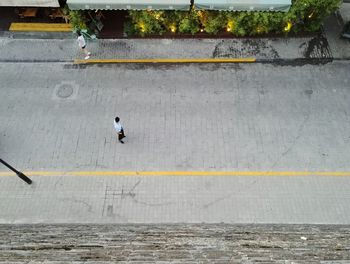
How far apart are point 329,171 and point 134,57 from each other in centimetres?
897

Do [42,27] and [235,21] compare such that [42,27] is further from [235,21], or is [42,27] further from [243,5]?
[243,5]

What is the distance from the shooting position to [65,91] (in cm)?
1795

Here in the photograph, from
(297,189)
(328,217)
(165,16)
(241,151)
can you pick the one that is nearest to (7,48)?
(165,16)

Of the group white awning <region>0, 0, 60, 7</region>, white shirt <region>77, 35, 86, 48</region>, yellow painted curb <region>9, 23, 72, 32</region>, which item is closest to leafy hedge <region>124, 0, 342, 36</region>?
white shirt <region>77, 35, 86, 48</region>

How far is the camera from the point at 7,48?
19406 mm

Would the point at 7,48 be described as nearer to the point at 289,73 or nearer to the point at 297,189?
the point at 289,73

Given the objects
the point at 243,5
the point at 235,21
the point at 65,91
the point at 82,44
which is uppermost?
the point at 235,21

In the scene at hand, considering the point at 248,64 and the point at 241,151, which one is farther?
the point at 248,64

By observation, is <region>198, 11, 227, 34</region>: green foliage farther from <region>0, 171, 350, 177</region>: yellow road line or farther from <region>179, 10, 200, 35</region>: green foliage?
<region>0, 171, 350, 177</region>: yellow road line

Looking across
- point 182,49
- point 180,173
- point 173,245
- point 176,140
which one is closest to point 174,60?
point 182,49

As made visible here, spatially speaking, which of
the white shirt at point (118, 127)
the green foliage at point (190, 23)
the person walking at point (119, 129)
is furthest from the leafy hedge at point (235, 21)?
the white shirt at point (118, 127)

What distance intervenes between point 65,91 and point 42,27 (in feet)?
13.2

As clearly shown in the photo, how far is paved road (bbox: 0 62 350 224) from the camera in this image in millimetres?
14945

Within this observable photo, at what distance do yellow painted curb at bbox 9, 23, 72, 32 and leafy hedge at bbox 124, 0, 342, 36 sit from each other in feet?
9.04
